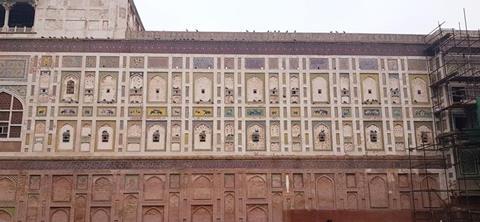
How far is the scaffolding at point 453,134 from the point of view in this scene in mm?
23203

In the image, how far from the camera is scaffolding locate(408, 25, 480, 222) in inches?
914

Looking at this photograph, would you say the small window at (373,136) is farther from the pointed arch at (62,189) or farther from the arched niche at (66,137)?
the pointed arch at (62,189)

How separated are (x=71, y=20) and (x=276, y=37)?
963cm

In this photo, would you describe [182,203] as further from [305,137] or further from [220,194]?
[305,137]

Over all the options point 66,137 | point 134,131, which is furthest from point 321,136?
point 66,137

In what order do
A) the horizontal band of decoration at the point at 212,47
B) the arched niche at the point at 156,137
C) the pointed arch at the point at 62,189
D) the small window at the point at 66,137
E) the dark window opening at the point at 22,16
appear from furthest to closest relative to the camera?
1. the dark window opening at the point at 22,16
2. the horizontal band of decoration at the point at 212,47
3. the arched niche at the point at 156,137
4. the small window at the point at 66,137
5. the pointed arch at the point at 62,189

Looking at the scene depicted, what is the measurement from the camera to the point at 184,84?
2455cm

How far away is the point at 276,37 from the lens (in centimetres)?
2544

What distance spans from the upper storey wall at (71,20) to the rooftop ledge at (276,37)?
989 mm

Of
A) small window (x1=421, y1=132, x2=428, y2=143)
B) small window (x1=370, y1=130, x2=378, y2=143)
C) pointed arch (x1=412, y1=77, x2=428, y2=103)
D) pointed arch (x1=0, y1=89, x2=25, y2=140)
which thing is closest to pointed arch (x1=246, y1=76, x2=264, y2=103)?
small window (x1=370, y1=130, x2=378, y2=143)

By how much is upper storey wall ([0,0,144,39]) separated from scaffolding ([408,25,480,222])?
14777 mm

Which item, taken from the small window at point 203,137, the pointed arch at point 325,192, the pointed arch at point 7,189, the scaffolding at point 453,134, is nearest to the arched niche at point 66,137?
the pointed arch at point 7,189

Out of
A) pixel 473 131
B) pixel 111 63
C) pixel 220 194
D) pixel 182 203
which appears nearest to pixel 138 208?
pixel 182 203

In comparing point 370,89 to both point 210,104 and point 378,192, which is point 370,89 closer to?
point 378,192
